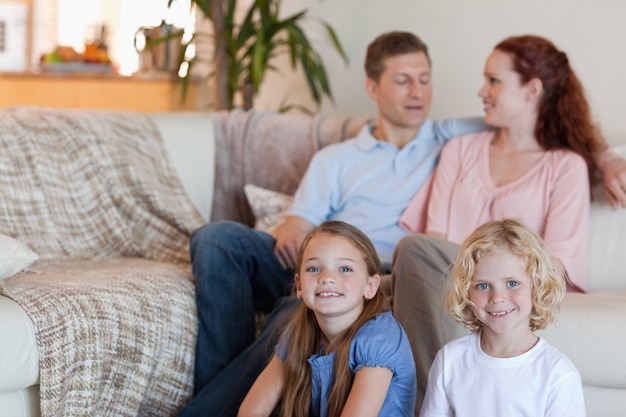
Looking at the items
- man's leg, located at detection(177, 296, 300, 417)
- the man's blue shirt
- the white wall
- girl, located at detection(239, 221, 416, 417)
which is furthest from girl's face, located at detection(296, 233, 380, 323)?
the white wall

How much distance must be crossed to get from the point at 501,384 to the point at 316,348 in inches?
15.5

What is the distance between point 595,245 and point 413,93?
66 cm

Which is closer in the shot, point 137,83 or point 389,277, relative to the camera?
point 389,277

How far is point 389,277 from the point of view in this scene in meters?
2.32

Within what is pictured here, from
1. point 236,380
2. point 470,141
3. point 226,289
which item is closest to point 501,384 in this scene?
point 236,380

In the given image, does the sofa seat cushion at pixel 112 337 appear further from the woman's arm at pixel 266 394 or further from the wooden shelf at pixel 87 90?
the wooden shelf at pixel 87 90

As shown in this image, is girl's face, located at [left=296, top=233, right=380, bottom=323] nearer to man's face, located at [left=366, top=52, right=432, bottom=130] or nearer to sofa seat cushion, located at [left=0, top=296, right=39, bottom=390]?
Answer: sofa seat cushion, located at [left=0, top=296, right=39, bottom=390]

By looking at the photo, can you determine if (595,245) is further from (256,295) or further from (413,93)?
(256,295)

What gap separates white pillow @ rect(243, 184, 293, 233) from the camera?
9.27 feet

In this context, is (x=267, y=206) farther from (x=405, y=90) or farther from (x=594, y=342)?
(x=594, y=342)

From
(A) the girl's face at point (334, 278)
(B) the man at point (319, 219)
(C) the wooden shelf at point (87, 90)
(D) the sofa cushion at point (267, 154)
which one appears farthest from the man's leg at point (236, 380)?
(C) the wooden shelf at point (87, 90)

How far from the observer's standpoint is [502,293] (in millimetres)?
1691

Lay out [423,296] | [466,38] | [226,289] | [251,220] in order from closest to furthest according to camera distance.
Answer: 1. [423,296]
2. [226,289]
3. [251,220]
4. [466,38]

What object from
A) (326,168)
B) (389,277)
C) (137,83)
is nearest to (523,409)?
(389,277)
